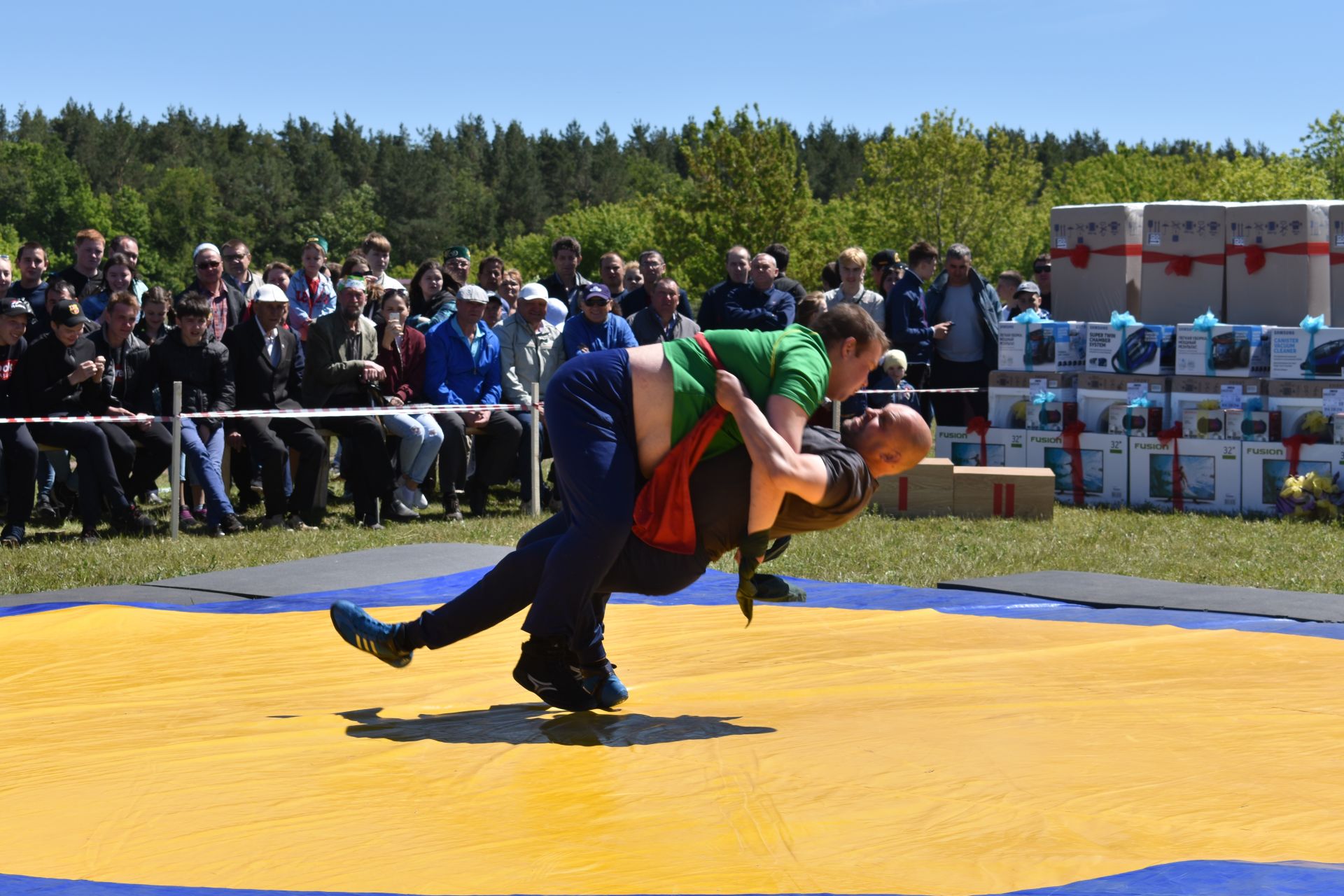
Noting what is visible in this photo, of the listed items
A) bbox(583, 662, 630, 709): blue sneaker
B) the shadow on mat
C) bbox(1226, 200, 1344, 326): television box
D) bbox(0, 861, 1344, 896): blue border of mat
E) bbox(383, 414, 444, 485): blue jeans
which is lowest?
the shadow on mat

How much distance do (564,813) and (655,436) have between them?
1.13 m

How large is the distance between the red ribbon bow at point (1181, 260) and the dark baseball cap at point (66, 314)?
299 inches

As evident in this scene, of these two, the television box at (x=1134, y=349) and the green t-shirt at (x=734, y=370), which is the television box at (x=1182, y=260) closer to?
the television box at (x=1134, y=349)

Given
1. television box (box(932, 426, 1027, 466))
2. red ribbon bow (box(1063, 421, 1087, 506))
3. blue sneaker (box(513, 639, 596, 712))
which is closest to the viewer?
blue sneaker (box(513, 639, 596, 712))

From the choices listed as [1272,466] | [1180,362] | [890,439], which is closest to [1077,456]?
[1180,362]

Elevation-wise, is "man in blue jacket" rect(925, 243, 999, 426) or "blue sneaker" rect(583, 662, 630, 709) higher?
"man in blue jacket" rect(925, 243, 999, 426)

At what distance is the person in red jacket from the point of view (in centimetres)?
1006

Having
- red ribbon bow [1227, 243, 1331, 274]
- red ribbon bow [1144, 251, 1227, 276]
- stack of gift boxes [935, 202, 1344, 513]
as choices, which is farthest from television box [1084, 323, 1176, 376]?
red ribbon bow [1227, 243, 1331, 274]

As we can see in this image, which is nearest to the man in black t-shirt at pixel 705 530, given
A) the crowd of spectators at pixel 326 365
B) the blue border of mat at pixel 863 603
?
the blue border of mat at pixel 863 603

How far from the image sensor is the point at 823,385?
12.8 ft

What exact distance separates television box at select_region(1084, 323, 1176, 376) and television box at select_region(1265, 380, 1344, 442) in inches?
30.8

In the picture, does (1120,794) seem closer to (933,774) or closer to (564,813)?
(933,774)

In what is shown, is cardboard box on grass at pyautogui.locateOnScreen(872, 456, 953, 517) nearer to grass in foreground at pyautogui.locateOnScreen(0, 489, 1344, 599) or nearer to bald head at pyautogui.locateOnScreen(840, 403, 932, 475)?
grass in foreground at pyautogui.locateOnScreen(0, 489, 1344, 599)

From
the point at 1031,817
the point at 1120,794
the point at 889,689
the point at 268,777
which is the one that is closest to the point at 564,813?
the point at 268,777
